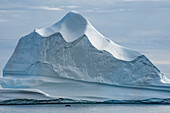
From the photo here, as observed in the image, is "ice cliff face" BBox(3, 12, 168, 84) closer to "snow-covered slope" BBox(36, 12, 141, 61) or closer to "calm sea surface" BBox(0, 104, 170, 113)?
"snow-covered slope" BBox(36, 12, 141, 61)

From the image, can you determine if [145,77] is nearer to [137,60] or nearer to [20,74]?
[137,60]

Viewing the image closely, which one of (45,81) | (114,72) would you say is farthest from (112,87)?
(45,81)

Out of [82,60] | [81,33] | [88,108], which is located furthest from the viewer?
[81,33]

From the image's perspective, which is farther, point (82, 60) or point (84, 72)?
point (82, 60)

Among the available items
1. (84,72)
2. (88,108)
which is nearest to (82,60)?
(84,72)

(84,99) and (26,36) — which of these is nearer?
(84,99)

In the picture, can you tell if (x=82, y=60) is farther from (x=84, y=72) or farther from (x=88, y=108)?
(x=88, y=108)

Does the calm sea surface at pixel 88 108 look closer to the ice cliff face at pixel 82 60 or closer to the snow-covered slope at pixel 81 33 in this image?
the ice cliff face at pixel 82 60

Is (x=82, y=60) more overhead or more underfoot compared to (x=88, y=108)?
more overhead

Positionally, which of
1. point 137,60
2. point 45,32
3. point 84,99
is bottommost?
point 84,99

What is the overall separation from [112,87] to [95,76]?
115cm

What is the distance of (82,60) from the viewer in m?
30.8

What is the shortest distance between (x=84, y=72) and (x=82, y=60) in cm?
→ 75

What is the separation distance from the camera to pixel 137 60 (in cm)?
3059
